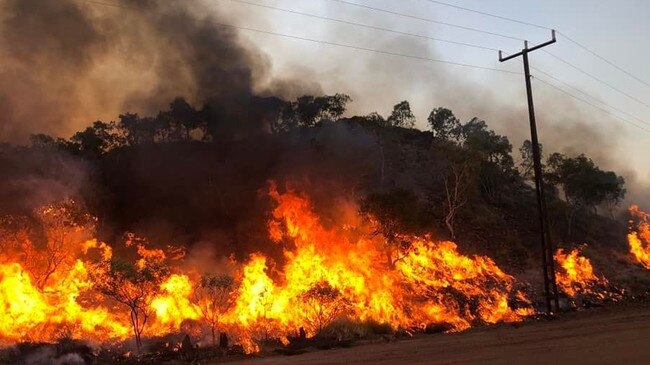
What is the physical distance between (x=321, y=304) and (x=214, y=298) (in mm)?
5549

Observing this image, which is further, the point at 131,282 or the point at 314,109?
the point at 314,109

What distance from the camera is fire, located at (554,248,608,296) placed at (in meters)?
35.7

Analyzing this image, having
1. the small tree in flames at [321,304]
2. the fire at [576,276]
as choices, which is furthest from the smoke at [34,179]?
the fire at [576,276]

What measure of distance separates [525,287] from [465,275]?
5713 millimetres

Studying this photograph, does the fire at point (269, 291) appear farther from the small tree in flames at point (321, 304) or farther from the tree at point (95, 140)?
the tree at point (95, 140)

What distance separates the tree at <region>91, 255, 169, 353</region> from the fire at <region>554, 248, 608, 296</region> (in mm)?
27997

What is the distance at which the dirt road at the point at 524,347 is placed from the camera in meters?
15.6

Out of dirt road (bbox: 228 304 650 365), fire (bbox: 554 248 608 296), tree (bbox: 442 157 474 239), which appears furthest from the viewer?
tree (bbox: 442 157 474 239)

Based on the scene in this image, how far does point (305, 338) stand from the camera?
23.5 metres

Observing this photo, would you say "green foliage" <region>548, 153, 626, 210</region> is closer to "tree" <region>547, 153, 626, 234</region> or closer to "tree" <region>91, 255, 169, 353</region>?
"tree" <region>547, 153, 626, 234</region>

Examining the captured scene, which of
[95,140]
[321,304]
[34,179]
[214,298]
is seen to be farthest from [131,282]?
[95,140]

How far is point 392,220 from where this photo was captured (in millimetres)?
33562

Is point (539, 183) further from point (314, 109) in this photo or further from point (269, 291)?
point (314, 109)

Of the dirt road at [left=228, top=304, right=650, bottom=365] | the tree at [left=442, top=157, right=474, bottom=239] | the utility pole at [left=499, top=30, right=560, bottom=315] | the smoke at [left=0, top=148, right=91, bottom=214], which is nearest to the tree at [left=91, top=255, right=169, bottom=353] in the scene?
the dirt road at [left=228, top=304, right=650, bottom=365]
